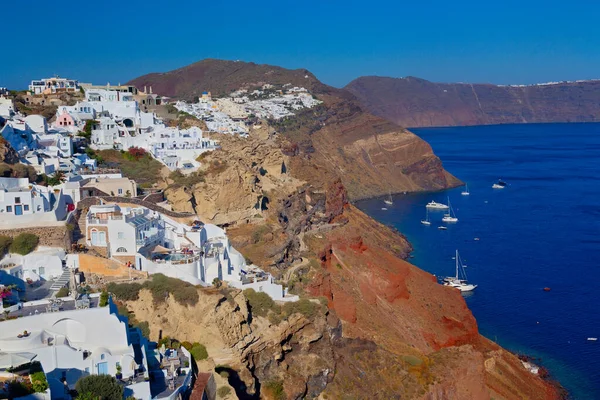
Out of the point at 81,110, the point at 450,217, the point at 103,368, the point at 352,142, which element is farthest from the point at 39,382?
the point at 352,142

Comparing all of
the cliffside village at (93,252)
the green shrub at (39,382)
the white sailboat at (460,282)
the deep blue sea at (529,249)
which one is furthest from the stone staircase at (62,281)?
the white sailboat at (460,282)

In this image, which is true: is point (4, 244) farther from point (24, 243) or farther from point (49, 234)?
point (49, 234)

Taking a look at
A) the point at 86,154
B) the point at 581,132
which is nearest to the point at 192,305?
the point at 86,154

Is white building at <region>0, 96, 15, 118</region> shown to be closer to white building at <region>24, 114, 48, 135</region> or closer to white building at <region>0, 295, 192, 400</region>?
white building at <region>24, 114, 48, 135</region>

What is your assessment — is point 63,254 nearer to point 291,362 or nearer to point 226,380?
point 226,380

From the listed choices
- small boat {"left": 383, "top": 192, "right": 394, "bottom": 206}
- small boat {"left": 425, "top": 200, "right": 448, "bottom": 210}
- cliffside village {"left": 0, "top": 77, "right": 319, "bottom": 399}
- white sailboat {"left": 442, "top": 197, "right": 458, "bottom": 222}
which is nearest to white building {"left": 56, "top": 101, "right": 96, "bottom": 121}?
cliffside village {"left": 0, "top": 77, "right": 319, "bottom": 399}
